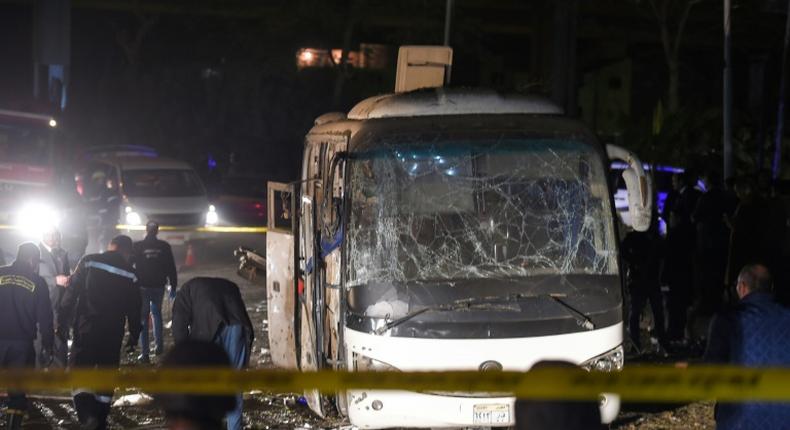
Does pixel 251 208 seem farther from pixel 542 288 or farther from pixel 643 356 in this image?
pixel 542 288

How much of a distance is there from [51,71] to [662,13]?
16.2 meters

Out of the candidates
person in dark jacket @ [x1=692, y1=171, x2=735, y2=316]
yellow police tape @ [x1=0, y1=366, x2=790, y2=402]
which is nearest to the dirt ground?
person in dark jacket @ [x1=692, y1=171, x2=735, y2=316]

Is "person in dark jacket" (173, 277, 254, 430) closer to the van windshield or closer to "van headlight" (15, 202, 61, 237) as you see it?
"van headlight" (15, 202, 61, 237)

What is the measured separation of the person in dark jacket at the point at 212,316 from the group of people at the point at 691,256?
4.88m

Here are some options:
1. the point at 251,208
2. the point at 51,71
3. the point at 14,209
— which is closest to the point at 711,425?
the point at 14,209

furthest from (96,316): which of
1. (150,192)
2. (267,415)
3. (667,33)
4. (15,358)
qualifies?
(667,33)

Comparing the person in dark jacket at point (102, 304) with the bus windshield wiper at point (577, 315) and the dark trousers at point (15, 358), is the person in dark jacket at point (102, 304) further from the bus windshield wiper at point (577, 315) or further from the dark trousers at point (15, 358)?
the bus windshield wiper at point (577, 315)

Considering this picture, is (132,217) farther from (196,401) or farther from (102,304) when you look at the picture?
(196,401)

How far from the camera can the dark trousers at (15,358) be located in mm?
8836

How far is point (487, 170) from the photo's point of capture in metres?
8.78

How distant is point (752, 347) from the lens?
5.74m

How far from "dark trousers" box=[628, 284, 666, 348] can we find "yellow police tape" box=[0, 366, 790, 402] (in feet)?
27.9

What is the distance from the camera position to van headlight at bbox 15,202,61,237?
19047 mm

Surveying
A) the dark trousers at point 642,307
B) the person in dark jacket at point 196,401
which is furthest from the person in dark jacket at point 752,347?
the dark trousers at point 642,307
